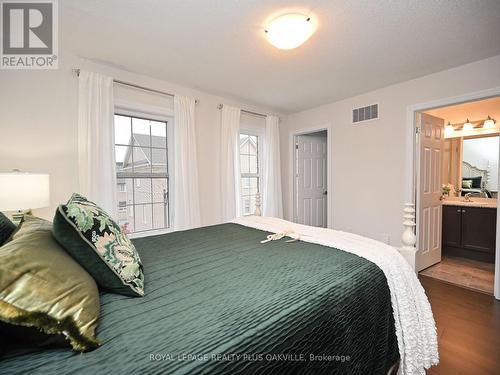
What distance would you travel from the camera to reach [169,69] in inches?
105

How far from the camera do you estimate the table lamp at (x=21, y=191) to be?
5.46 feet

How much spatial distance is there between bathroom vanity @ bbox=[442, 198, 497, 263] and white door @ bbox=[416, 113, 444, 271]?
45cm

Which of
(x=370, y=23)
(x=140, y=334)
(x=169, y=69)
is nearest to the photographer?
(x=140, y=334)

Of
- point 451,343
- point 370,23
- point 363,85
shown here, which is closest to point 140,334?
point 451,343

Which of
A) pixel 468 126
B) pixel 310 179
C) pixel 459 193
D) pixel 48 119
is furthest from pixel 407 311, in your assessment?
pixel 468 126

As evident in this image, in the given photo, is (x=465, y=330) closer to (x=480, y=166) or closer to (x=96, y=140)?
(x=480, y=166)

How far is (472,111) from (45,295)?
→ 539cm

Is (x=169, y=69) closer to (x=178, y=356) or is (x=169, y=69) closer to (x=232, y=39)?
(x=232, y=39)

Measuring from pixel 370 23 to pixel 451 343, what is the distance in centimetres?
252

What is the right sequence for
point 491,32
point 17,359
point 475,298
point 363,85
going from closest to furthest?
point 17,359 → point 491,32 → point 475,298 → point 363,85

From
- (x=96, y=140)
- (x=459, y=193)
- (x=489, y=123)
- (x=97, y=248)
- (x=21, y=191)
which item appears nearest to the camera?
(x=97, y=248)

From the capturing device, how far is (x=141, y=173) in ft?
9.82

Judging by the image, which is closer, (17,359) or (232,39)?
(17,359)

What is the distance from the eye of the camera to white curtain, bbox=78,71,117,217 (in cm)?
239
